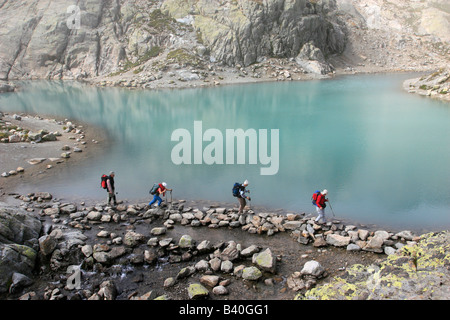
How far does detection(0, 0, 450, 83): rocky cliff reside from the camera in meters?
84.0

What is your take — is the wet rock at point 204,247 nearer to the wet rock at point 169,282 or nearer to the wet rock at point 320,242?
the wet rock at point 169,282

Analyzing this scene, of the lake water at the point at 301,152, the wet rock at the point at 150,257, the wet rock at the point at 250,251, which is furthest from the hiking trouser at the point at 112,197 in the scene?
the wet rock at the point at 250,251

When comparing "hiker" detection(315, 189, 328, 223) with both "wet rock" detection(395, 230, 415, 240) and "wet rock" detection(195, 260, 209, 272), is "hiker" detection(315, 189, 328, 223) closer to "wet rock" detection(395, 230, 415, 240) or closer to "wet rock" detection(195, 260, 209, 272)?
"wet rock" detection(395, 230, 415, 240)

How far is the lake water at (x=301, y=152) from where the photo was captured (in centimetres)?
1753

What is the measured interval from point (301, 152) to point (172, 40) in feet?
240

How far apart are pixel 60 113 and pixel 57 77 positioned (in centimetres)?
5674

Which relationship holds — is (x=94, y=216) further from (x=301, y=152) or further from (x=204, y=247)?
(x=301, y=152)

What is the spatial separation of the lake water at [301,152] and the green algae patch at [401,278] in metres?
4.49

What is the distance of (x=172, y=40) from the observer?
283ft

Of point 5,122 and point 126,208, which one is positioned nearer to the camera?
point 126,208

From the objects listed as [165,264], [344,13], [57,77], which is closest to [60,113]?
[165,264]

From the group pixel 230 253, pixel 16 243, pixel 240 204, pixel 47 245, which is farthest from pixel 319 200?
pixel 16 243
